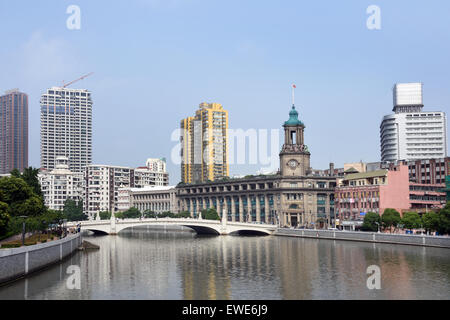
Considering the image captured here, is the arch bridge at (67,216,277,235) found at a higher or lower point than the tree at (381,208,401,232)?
lower

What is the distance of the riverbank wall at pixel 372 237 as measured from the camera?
370ft

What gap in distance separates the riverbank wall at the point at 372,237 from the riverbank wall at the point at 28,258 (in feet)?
226

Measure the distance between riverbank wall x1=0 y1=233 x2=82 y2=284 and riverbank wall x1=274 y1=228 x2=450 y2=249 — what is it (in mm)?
69034

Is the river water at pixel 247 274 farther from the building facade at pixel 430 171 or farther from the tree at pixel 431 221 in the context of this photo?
the building facade at pixel 430 171

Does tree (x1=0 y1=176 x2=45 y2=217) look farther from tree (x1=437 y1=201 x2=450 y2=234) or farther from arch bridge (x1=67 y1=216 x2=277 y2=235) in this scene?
tree (x1=437 y1=201 x2=450 y2=234)

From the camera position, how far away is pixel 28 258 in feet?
243

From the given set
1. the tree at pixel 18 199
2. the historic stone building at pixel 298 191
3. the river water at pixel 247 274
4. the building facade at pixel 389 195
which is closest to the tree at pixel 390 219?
the river water at pixel 247 274

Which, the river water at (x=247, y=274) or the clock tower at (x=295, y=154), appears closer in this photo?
the river water at (x=247, y=274)

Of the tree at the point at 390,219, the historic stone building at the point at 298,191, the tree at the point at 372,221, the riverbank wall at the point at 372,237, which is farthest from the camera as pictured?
the historic stone building at the point at 298,191

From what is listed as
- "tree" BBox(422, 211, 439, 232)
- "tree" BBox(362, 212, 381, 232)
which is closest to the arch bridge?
"tree" BBox(362, 212, 381, 232)

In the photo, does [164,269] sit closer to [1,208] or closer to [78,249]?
[1,208]

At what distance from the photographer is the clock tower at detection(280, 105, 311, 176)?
196 metres
